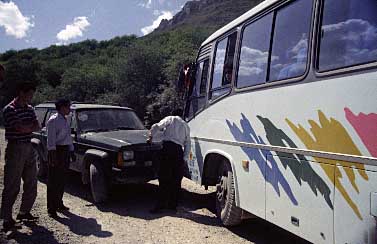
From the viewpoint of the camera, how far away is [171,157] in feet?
22.8

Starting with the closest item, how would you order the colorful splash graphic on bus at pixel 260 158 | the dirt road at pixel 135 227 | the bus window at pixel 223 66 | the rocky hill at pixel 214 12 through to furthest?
the colorful splash graphic on bus at pixel 260 158, the dirt road at pixel 135 227, the bus window at pixel 223 66, the rocky hill at pixel 214 12

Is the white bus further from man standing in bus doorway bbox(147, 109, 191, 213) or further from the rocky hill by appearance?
the rocky hill

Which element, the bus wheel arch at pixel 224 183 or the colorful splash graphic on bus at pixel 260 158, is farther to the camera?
the bus wheel arch at pixel 224 183

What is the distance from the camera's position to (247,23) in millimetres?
5609

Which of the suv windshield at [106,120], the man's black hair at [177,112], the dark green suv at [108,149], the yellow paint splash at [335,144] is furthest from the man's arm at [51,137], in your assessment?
the yellow paint splash at [335,144]

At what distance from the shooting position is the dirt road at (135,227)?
18.0 feet

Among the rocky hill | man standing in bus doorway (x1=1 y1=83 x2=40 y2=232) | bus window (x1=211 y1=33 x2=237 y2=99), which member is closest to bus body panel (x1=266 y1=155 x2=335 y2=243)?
bus window (x1=211 y1=33 x2=237 y2=99)

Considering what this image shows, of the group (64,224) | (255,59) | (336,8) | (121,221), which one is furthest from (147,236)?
(336,8)

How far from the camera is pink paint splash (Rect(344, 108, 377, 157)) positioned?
3133mm

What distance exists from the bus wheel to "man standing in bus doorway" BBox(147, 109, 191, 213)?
1010mm

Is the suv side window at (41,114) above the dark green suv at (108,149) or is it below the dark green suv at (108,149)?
above

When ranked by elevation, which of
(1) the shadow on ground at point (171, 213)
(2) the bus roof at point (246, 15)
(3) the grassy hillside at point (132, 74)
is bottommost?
(1) the shadow on ground at point (171, 213)

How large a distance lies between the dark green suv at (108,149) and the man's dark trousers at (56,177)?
0.65 m

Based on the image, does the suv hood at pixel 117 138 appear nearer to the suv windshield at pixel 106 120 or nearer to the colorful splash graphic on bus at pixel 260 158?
the suv windshield at pixel 106 120
